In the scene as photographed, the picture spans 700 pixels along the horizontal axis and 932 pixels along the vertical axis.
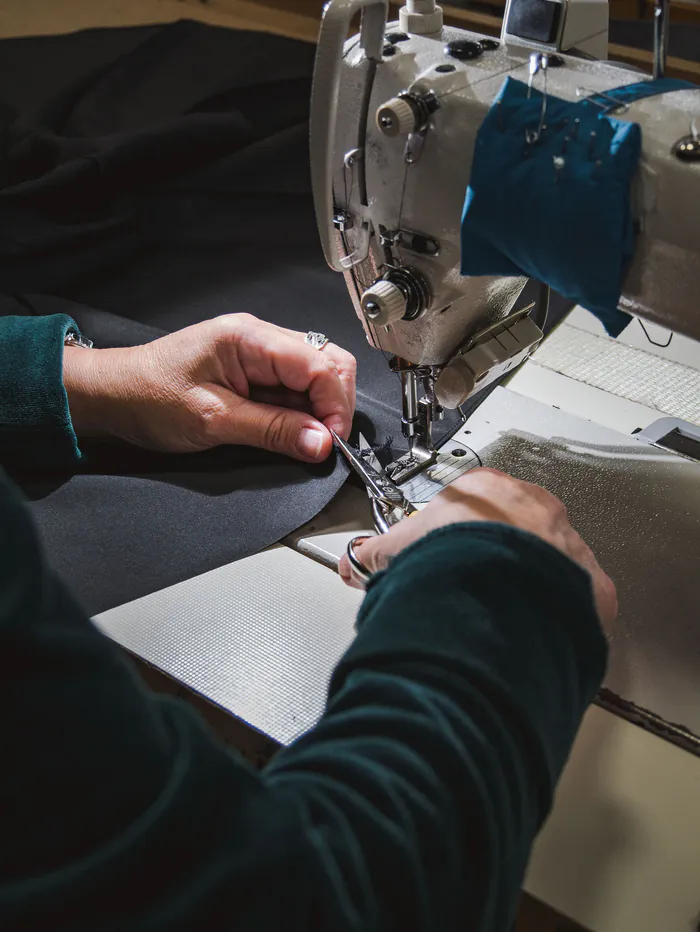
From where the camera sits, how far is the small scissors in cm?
114

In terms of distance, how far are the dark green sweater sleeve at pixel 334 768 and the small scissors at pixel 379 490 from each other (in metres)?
0.40

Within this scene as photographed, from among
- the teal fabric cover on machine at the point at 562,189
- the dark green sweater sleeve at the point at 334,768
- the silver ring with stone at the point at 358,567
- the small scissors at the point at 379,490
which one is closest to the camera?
the dark green sweater sleeve at the point at 334,768

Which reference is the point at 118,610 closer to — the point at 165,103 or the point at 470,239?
the point at 470,239

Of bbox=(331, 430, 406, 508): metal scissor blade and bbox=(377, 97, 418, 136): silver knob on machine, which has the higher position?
bbox=(377, 97, 418, 136): silver knob on machine

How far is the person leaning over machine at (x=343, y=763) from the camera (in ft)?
1.38

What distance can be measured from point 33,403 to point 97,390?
99 millimetres

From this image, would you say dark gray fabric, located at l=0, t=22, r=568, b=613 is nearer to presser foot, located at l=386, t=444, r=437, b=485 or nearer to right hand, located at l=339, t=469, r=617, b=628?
presser foot, located at l=386, t=444, r=437, b=485

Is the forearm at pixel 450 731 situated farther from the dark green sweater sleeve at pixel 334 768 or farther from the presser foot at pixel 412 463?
the presser foot at pixel 412 463

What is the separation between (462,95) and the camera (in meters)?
0.92

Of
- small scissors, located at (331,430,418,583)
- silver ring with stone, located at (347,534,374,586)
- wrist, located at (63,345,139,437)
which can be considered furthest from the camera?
wrist, located at (63,345,139,437)

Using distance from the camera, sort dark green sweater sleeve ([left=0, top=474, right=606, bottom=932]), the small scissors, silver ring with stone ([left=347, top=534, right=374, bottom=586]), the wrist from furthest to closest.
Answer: the wrist
the small scissors
silver ring with stone ([left=347, top=534, right=374, bottom=586])
dark green sweater sleeve ([left=0, top=474, right=606, bottom=932])

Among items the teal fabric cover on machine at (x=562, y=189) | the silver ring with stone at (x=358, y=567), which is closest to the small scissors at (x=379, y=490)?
the silver ring with stone at (x=358, y=567)

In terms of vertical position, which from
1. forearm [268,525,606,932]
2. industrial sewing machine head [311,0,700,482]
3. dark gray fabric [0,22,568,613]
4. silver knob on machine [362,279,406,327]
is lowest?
dark gray fabric [0,22,568,613]

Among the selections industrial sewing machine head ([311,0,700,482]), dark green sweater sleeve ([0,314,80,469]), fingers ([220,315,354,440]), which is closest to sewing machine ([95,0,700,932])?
industrial sewing machine head ([311,0,700,482])
